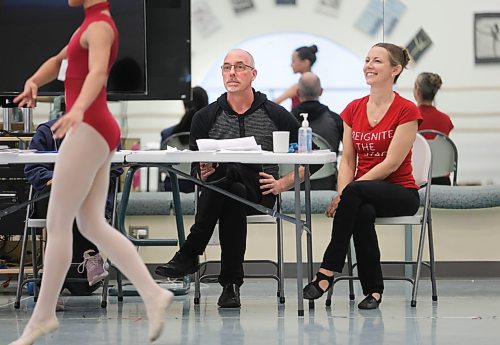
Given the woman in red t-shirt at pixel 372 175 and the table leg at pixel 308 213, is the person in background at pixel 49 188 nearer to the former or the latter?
the table leg at pixel 308 213

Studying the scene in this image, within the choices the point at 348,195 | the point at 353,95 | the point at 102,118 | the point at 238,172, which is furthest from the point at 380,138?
the point at 353,95

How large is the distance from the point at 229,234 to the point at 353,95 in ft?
9.83

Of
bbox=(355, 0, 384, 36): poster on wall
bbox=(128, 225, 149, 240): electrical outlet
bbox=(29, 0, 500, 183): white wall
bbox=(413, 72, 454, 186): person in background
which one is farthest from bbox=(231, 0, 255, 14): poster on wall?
bbox=(128, 225, 149, 240): electrical outlet

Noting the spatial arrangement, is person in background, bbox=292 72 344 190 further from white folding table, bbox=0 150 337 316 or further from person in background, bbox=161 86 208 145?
white folding table, bbox=0 150 337 316

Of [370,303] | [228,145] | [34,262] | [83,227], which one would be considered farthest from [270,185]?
[83,227]

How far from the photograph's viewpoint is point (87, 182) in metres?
2.92

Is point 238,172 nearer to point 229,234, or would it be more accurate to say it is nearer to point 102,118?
point 229,234

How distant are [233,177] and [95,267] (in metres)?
0.67

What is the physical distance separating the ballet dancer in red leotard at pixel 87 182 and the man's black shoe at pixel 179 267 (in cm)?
121

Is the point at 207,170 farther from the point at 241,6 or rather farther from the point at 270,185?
the point at 241,6

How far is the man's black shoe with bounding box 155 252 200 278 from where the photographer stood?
165 inches

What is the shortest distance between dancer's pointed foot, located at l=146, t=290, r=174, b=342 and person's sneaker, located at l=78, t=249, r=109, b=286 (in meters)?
1.39

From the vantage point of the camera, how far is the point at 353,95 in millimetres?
7027

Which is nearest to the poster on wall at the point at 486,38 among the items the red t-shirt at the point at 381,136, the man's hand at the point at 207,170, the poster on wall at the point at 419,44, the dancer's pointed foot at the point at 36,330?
the poster on wall at the point at 419,44
